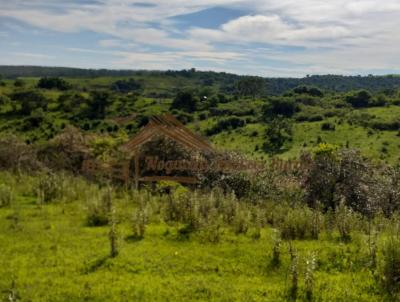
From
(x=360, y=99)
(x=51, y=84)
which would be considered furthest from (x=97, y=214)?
(x=51, y=84)

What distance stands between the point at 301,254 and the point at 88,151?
14662 millimetres

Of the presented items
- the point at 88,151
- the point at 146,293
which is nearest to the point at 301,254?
the point at 146,293

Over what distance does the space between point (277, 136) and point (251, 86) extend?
174 ft

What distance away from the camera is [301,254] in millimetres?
8867

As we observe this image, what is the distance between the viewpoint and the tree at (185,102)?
82.8 meters

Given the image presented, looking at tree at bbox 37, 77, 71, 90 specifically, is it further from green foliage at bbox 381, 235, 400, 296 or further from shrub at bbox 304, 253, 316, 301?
green foliage at bbox 381, 235, 400, 296

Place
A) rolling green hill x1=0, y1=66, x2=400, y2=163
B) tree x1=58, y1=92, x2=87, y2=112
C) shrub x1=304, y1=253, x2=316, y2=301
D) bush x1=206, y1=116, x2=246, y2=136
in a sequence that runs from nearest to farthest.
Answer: shrub x1=304, y1=253, x2=316, y2=301, rolling green hill x1=0, y1=66, x2=400, y2=163, bush x1=206, y1=116, x2=246, y2=136, tree x1=58, y1=92, x2=87, y2=112

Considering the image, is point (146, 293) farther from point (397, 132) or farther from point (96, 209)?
point (397, 132)

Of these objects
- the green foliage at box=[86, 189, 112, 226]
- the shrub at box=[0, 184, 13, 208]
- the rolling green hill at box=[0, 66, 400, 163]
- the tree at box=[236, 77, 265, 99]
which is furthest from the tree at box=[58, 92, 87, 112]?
the green foliage at box=[86, 189, 112, 226]

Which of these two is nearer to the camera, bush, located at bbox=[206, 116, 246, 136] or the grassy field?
the grassy field

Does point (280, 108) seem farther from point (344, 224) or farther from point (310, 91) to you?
point (344, 224)

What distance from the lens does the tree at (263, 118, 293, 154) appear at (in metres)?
60.3

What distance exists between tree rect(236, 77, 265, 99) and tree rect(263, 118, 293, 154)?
47.6 meters

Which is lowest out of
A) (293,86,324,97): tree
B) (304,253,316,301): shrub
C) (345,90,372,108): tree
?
(304,253,316,301): shrub
